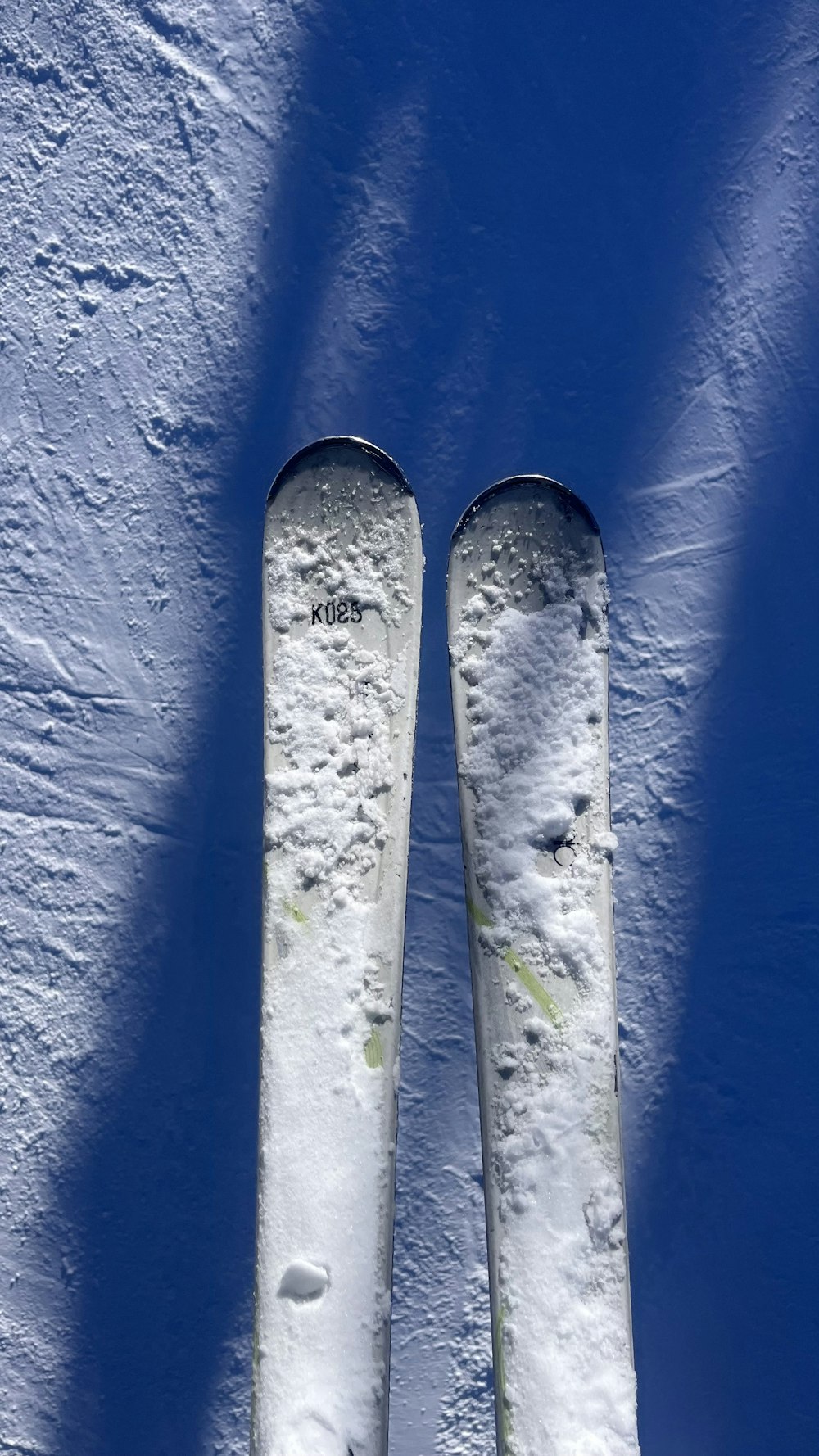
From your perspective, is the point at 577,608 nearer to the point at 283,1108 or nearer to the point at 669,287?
the point at 669,287

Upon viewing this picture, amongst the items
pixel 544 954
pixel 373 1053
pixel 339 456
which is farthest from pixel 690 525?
pixel 373 1053

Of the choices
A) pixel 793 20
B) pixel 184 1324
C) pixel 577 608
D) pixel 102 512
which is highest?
pixel 793 20

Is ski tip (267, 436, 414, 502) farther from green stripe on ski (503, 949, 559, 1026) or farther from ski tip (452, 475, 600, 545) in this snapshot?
green stripe on ski (503, 949, 559, 1026)

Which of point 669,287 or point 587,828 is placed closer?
point 587,828

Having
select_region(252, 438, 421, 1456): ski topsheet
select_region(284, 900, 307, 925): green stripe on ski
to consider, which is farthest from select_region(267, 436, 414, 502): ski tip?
select_region(284, 900, 307, 925): green stripe on ski

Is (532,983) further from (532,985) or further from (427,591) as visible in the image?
(427,591)

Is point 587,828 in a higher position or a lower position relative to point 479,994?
higher

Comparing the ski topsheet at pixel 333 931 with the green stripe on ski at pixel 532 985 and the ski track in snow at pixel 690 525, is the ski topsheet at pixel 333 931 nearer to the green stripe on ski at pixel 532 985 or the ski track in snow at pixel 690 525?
the green stripe on ski at pixel 532 985

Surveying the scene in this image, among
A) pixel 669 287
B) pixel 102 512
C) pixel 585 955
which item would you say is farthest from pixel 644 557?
pixel 102 512
